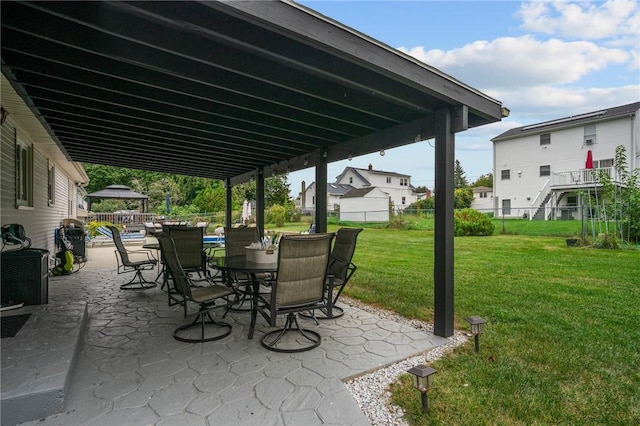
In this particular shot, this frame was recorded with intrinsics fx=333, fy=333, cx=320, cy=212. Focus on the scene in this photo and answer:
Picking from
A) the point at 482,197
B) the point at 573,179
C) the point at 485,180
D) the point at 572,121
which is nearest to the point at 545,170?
the point at 573,179

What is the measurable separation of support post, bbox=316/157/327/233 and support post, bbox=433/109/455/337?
8.43 feet

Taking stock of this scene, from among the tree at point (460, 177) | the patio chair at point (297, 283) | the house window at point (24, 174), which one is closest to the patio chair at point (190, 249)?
the house window at point (24, 174)

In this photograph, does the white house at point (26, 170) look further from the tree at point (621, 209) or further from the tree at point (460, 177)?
the tree at point (460, 177)

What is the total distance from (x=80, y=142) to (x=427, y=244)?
9899 mm

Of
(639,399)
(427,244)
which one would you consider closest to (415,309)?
(639,399)

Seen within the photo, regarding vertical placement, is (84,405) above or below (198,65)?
below

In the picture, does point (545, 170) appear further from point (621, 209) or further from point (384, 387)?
point (384, 387)

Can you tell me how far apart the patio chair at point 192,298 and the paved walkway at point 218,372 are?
0.14 metres

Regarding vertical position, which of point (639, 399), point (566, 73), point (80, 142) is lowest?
point (639, 399)

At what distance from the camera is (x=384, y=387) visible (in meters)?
2.53

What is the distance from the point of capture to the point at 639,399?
2.40m

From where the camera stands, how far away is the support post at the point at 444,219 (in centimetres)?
354

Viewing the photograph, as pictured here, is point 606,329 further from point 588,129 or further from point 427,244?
point 588,129

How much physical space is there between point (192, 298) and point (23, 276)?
85.8 inches
